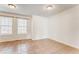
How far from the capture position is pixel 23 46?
6.19 feet

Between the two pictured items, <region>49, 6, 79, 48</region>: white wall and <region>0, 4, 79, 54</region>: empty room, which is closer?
<region>0, 4, 79, 54</region>: empty room

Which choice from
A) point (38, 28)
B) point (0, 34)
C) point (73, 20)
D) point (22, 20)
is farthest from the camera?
point (38, 28)

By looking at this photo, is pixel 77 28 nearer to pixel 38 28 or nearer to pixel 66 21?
pixel 66 21

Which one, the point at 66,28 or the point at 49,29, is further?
the point at 66,28

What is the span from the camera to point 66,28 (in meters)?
2.56

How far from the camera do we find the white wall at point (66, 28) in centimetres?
229

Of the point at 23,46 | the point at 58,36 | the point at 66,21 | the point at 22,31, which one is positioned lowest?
the point at 23,46

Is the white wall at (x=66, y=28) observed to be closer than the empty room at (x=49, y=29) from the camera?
No

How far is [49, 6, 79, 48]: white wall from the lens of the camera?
7.50 feet
